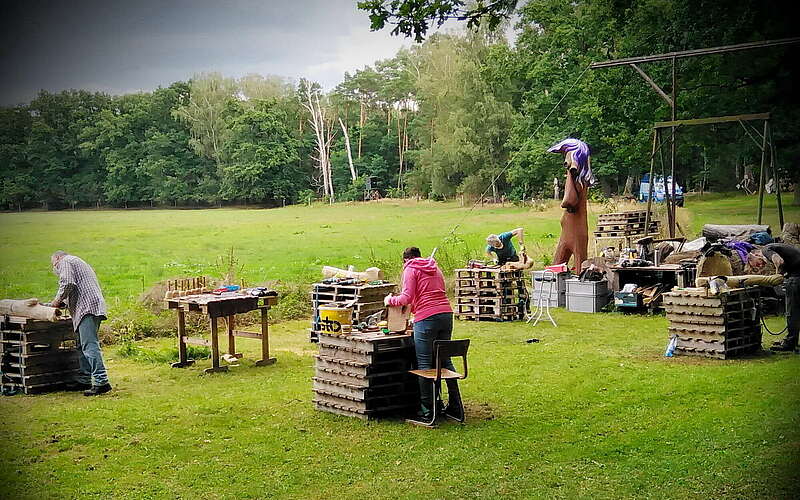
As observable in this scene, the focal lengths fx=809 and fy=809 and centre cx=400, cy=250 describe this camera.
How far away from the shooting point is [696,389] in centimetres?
860

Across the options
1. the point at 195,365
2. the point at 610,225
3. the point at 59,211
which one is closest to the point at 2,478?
the point at 59,211

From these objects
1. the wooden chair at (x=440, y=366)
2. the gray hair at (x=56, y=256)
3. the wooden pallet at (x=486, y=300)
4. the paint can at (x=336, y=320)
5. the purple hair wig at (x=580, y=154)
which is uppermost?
the purple hair wig at (x=580, y=154)

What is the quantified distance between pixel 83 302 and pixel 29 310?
2.01 ft

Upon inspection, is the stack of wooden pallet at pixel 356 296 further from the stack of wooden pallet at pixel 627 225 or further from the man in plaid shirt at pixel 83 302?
the stack of wooden pallet at pixel 627 225

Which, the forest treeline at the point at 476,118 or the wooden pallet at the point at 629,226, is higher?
the forest treeline at the point at 476,118

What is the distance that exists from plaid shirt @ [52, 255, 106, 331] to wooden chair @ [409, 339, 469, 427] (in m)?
3.80

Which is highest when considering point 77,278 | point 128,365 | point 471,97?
point 471,97

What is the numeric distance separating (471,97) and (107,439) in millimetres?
15918

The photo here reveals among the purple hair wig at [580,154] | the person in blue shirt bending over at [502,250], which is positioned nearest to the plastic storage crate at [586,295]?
the person in blue shirt bending over at [502,250]

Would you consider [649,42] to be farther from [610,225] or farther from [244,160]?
[244,160]

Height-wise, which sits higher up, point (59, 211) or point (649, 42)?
point (649, 42)

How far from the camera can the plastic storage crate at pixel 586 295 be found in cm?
1482

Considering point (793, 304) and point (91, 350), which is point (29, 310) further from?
point (793, 304)

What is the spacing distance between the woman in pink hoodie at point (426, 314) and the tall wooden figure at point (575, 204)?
9.03 meters
